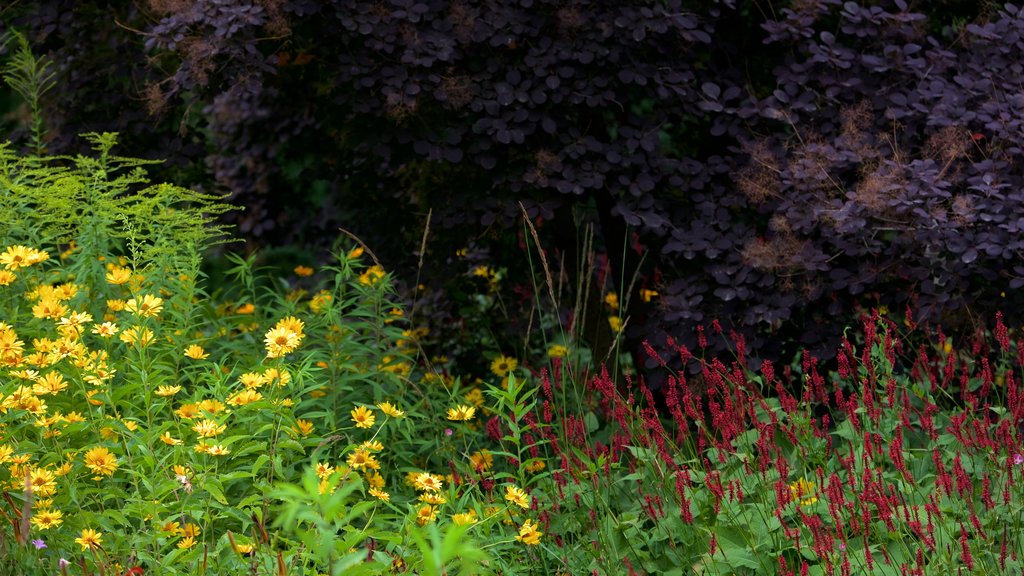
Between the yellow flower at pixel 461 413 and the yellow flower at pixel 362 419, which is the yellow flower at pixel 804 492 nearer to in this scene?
the yellow flower at pixel 461 413

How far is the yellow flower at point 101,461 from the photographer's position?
2686 mm

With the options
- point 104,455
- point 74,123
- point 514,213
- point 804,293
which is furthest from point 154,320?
point 804,293

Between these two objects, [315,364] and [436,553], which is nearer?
[436,553]

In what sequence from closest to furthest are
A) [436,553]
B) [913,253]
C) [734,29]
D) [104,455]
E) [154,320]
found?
[436,553] < [104,455] < [154,320] < [913,253] < [734,29]

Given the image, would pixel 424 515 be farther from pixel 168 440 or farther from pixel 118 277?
pixel 118 277

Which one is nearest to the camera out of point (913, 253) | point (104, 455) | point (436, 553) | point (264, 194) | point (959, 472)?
point (436, 553)

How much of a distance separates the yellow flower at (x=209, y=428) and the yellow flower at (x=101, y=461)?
0.76ft

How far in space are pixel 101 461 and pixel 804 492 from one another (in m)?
1.79

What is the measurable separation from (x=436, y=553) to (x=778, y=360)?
9.33 feet

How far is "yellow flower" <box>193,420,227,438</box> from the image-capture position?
103 inches

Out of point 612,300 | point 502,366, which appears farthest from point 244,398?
point 612,300

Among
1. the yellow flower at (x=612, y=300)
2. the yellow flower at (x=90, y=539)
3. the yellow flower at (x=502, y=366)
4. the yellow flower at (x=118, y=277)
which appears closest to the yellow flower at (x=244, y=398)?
the yellow flower at (x=90, y=539)

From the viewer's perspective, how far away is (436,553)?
4.79ft

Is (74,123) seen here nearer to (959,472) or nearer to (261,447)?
(261,447)
